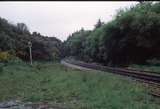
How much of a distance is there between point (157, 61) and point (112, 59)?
14.3m

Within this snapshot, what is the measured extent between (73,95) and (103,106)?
406cm

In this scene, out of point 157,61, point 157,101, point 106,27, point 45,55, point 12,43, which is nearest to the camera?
point 157,101

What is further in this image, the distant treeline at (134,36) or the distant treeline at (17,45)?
the distant treeline at (17,45)

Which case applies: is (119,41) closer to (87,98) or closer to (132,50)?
(132,50)

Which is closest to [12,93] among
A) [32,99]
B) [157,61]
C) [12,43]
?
[32,99]

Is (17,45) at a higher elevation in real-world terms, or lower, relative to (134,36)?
lower

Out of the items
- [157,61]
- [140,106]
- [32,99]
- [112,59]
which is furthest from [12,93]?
[112,59]

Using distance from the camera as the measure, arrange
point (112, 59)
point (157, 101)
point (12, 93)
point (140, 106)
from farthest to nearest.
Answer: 1. point (112, 59)
2. point (12, 93)
3. point (157, 101)
4. point (140, 106)

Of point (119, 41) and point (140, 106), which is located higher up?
point (119, 41)

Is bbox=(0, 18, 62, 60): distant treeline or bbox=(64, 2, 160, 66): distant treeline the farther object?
bbox=(0, 18, 62, 60): distant treeline

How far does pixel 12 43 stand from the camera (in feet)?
205

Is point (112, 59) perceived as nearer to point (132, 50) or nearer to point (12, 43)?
point (132, 50)

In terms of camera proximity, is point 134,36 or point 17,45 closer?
point 134,36

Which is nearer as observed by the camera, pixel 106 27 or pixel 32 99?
pixel 32 99
